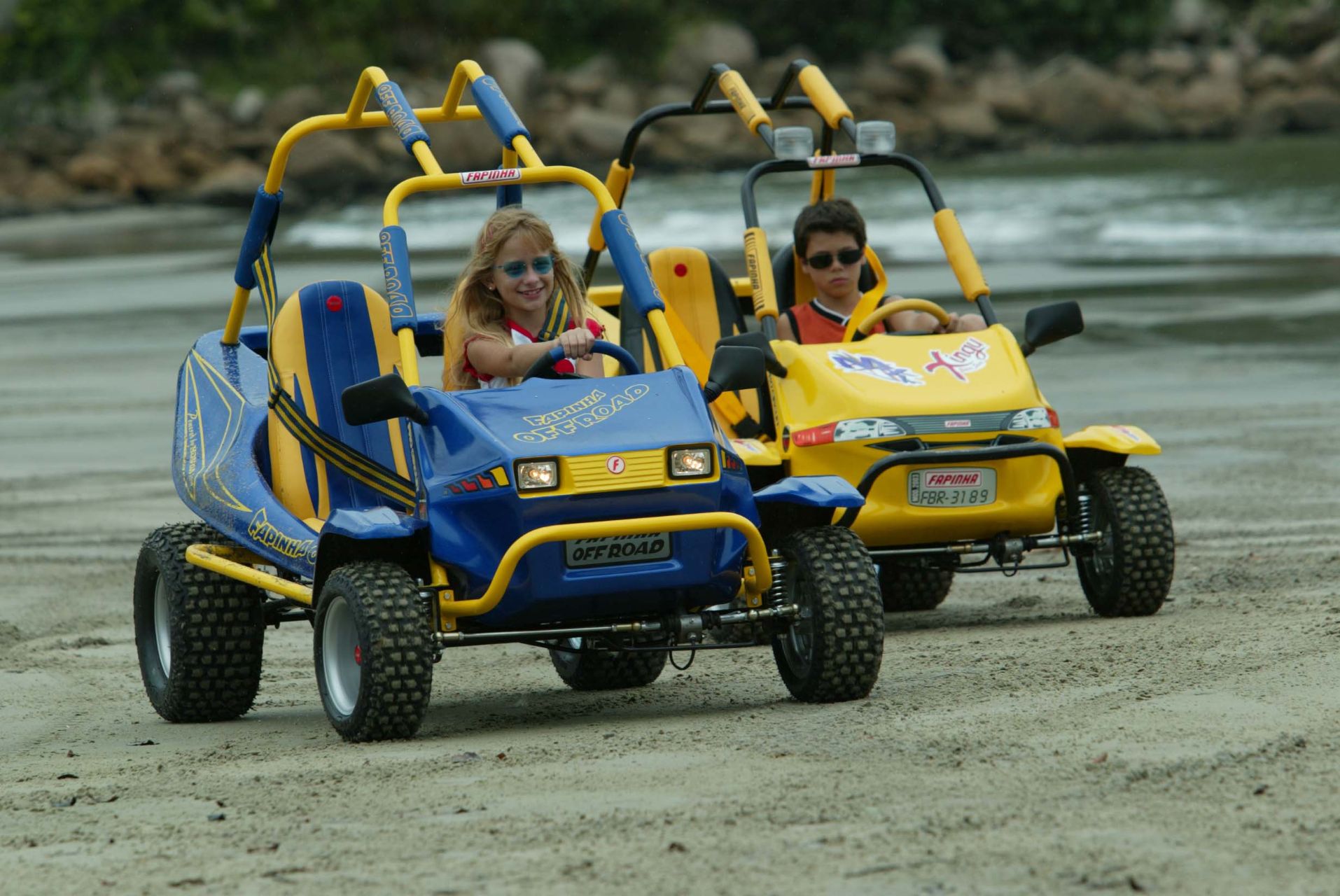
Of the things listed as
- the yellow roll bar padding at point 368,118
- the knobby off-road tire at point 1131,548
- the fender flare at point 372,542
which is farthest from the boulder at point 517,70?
the fender flare at point 372,542

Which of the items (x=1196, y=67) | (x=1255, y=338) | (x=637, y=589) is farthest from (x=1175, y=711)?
(x=1196, y=67)

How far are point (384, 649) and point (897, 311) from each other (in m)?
3.66

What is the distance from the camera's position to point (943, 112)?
187 feet

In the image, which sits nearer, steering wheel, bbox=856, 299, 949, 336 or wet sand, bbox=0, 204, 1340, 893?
wet sand, bbox=0, 204, 1340, 893

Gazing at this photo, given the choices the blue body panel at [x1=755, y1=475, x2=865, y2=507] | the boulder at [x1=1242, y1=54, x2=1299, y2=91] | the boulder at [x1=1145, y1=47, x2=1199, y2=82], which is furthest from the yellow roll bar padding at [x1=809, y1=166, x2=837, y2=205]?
the boulder at [x1=1145, y1=47, x2=1199, y2=82]

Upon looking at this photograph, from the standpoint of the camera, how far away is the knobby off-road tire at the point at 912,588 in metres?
8.80

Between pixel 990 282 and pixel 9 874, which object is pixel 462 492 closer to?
pixel 9 874

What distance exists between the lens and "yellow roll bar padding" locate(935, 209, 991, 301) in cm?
879

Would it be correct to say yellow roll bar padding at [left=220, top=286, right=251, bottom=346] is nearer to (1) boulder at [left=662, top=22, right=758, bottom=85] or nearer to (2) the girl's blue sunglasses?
(2) the girl's blue sunglasses

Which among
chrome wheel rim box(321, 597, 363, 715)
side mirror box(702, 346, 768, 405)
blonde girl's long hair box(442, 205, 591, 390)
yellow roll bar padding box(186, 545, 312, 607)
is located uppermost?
blonde girl's long hair box(442, 205, 591, 390)

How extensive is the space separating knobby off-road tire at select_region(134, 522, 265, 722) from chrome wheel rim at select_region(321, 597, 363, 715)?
0.84 meters

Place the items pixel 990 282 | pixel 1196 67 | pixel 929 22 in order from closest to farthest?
pixel 990 282 → pixel 1196 67 → pixel 929 22

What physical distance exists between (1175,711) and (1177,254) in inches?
859

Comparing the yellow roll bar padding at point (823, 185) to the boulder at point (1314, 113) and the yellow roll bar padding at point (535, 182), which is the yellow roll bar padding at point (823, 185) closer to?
the yellow roll bar padding at point (535, 182)
